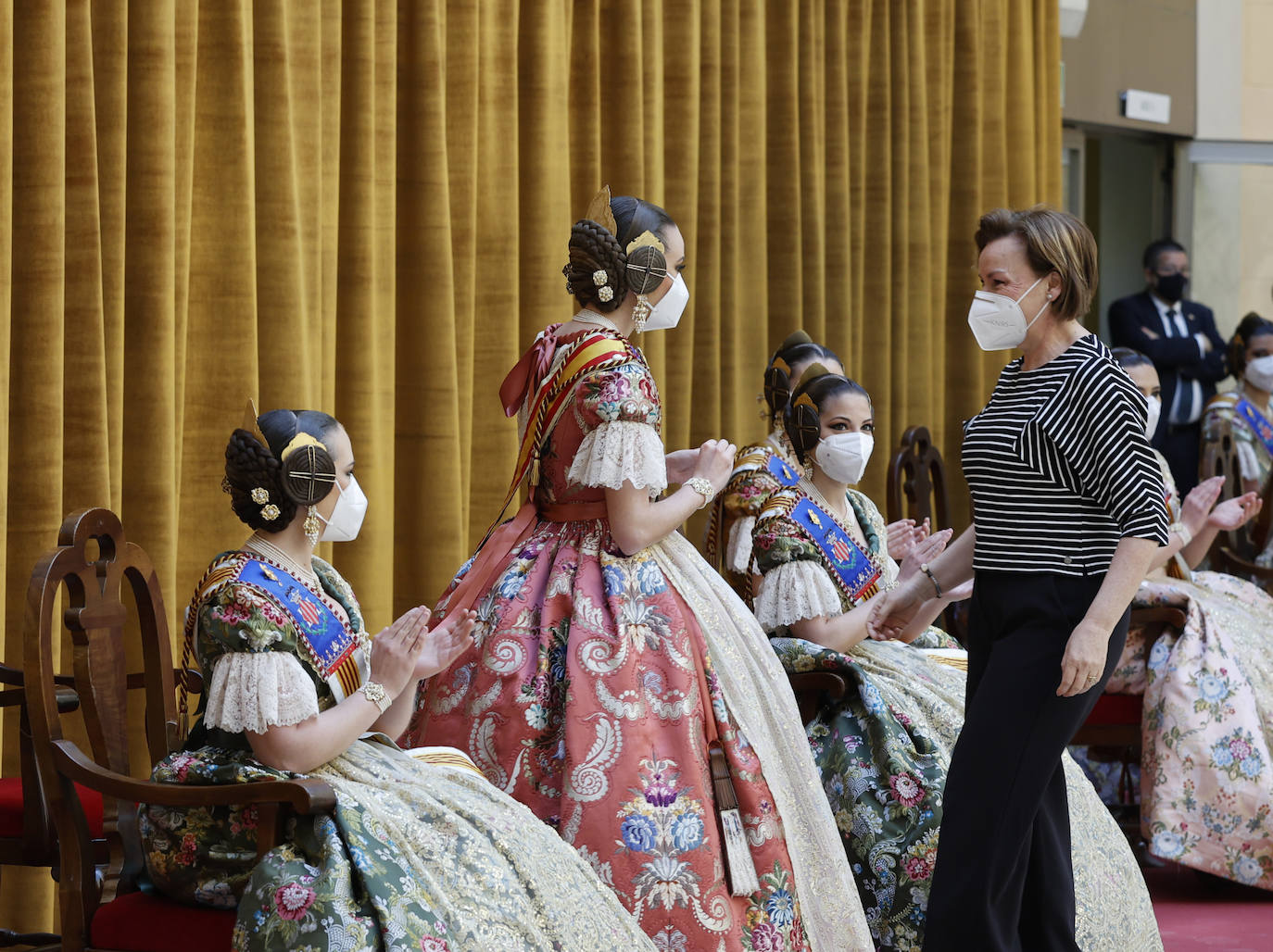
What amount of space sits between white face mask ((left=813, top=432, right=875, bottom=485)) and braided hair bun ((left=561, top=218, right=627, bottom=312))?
60 centimetres

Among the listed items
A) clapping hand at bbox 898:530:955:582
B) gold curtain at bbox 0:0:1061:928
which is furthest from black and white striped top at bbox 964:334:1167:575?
gold curtain at bbox 0:0:1061:928

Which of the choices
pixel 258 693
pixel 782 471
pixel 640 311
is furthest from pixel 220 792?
pixel 782 471

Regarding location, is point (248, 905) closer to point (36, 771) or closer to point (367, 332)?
point (36, 771)

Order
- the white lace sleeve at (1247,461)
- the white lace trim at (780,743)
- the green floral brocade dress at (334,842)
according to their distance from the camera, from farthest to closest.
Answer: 1. the white lace sleeve at (1247,461)
2. the white lace trim at (780,743)
3. the green floral brocade dress at (334,842)

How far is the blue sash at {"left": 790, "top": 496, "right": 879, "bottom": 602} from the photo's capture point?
3041mm

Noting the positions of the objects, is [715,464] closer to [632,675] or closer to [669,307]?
[669,307]

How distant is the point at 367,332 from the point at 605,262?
3.09 feet

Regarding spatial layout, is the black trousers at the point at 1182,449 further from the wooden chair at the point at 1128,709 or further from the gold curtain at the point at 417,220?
the wooden chair at the point at 1128,709

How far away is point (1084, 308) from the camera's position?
2.42 m

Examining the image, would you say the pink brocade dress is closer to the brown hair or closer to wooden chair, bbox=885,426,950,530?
wooden chair, bbox=885,426,950,530

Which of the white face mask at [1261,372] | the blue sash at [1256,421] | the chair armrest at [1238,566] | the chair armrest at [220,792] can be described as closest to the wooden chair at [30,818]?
the chair armrest at [220,792]

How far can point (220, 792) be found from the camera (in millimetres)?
1994

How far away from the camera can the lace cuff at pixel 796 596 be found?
9.80 feet

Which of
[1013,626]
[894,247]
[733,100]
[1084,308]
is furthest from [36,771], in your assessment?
[894,247]
